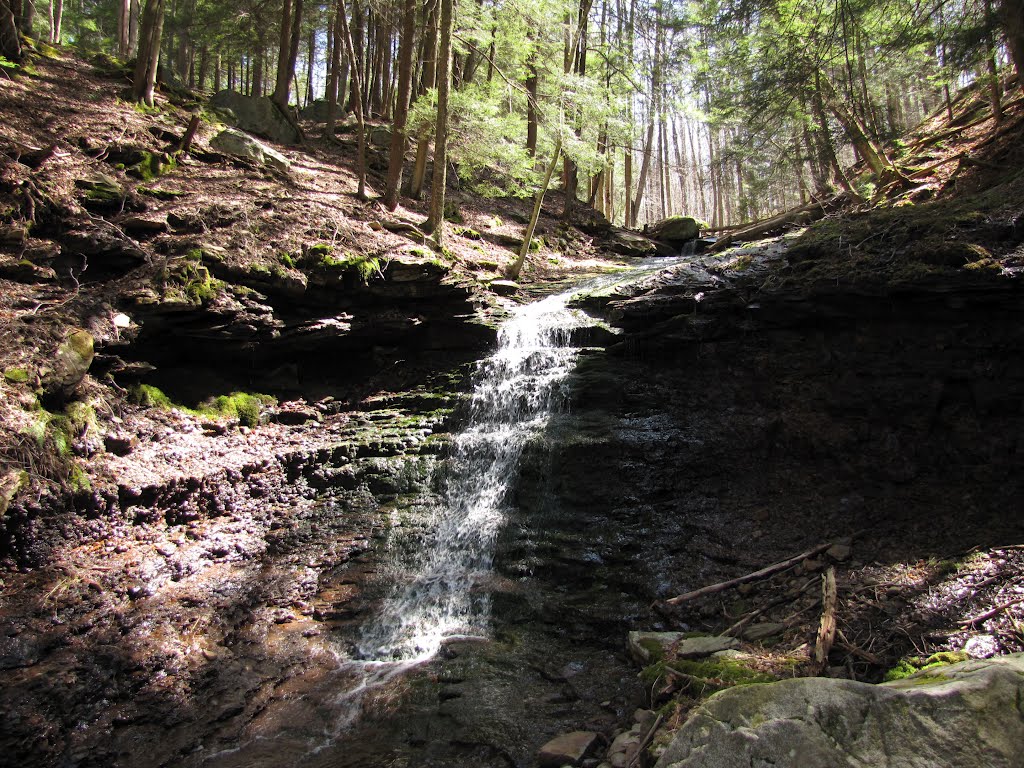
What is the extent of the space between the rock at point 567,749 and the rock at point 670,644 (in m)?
0.96

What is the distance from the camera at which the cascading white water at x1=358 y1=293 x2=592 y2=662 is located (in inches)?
256

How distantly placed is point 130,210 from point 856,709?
35.8 feet

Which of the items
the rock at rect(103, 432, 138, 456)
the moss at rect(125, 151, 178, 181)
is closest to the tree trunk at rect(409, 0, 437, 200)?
the moss at rect(125, 151, 178, 181)

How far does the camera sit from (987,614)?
13.9 feet

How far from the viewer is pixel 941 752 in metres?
2.19

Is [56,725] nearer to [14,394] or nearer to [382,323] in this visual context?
[14,394]

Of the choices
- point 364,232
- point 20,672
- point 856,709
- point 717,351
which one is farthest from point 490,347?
point 856,709

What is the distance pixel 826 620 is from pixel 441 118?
11.8m

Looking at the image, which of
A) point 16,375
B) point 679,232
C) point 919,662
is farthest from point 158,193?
point 679,232

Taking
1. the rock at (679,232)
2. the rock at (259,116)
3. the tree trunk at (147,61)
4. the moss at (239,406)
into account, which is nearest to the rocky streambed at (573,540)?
the moss at (239,406)

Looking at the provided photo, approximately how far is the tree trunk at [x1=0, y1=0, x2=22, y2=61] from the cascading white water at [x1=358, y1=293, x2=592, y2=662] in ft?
39.4

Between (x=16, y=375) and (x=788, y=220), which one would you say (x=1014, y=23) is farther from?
(x=16, y=375)

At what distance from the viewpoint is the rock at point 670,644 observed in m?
4.66

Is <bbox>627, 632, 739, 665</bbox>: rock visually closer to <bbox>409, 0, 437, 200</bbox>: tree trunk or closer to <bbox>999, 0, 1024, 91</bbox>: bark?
<bbox>999, 0, 1024, 91</bbox>: bark
